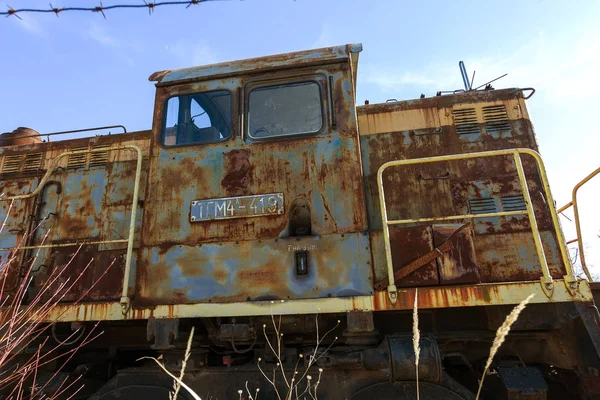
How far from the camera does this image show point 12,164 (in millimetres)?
5293

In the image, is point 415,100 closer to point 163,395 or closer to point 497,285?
point 497,285

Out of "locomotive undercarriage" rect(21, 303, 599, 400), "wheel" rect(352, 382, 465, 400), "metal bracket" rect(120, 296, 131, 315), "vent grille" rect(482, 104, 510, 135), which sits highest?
"vent grille" rect(482, 104, 510, 135)

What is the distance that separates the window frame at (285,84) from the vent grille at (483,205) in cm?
165

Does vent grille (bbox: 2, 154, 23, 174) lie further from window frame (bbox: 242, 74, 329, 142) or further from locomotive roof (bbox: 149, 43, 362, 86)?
window frame (bbox: 242, 74, 329, 142)

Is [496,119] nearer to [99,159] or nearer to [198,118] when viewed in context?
[198,118]

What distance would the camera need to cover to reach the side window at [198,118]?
4.05 m

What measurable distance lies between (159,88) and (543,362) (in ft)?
14.9

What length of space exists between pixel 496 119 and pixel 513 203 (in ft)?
3.26

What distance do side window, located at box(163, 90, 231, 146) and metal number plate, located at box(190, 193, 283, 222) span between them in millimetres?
678

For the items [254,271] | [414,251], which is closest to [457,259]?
[414,251]

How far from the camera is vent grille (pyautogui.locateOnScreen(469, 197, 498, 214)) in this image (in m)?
3.93

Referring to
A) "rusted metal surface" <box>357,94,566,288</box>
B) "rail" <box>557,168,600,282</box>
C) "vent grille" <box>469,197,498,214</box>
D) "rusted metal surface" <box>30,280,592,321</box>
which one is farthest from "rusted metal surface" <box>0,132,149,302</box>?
"rail" <box>557,168,600,282</box>

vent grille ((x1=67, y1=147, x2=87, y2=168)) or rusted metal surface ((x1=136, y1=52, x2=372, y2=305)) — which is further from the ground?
vent grille ((x1=67, y1=147, x2=87, y2=168))

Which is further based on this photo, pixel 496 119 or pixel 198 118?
pixel 496 119
